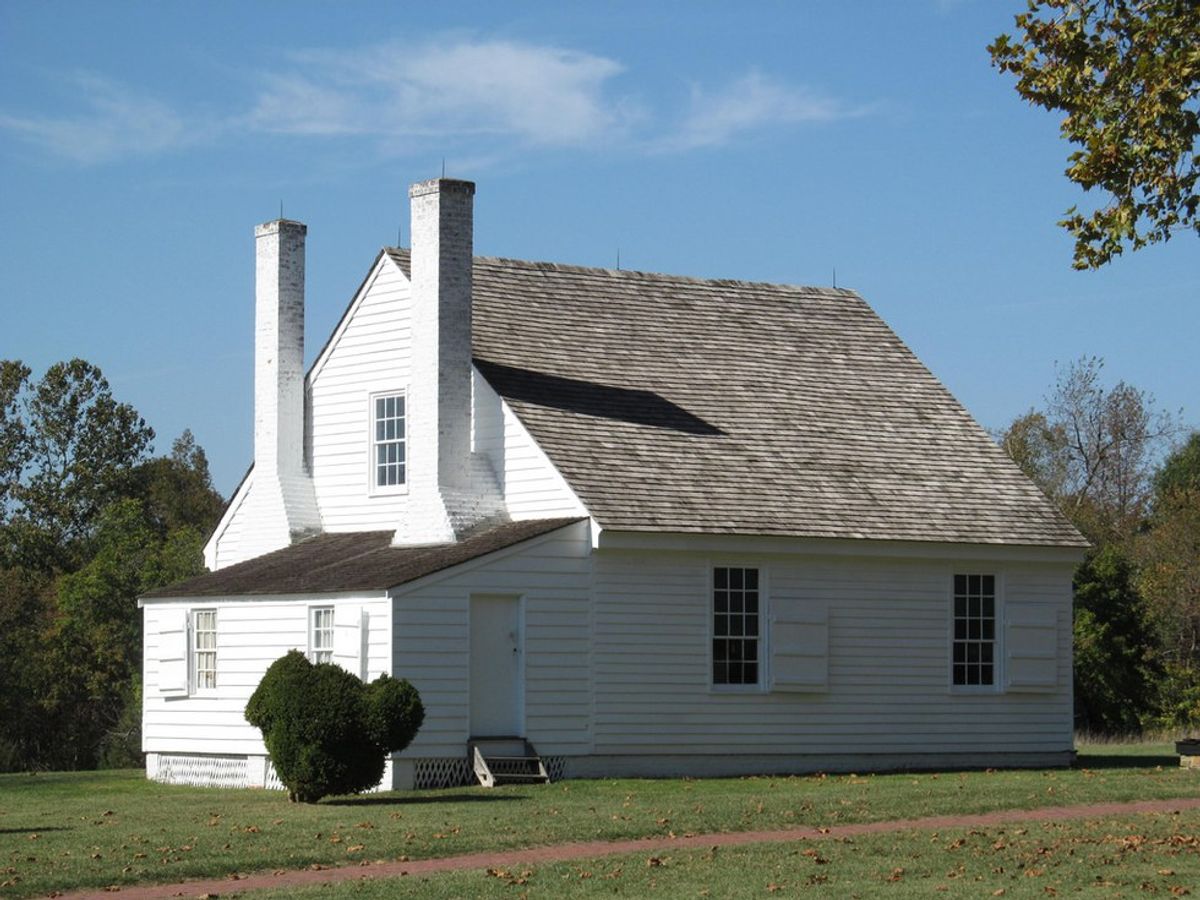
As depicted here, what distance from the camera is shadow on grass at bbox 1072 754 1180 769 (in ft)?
103

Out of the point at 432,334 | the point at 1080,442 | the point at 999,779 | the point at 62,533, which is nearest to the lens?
the point at 999,779

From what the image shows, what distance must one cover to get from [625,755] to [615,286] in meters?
9.46

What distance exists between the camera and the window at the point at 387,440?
105ft

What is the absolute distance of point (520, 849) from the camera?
1917 cm

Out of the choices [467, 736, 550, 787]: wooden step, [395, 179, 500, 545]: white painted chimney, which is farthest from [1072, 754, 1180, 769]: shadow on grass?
[395, 179, 500, 545]: white painted chimney

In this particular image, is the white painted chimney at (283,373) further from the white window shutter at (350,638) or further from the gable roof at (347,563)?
the white window shutter at (350,638)

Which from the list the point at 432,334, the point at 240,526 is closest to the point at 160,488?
the point at 240,526

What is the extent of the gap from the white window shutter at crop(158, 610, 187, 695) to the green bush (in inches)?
250

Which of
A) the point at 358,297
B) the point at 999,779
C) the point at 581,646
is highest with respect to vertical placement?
the point at 358,297

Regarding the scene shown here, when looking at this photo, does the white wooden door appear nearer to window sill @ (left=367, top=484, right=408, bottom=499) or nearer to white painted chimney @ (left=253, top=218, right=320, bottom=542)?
window sill @ (left=367, top=484, right=408, bottom=499)

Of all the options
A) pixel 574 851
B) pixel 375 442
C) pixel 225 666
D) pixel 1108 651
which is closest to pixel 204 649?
pixel 225 666

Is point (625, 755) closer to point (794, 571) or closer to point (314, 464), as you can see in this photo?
point (794, 571)

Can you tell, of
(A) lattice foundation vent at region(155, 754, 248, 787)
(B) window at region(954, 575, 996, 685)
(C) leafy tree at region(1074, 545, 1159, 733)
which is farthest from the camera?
(C) leafy tree at region(1074, 545, 1159, 733)

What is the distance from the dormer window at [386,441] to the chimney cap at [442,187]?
3.57 metres
